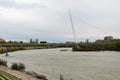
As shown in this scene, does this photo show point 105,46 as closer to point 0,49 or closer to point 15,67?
point 0,49

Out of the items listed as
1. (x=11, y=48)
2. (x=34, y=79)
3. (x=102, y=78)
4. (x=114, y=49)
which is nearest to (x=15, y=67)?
(x=34, y=79)

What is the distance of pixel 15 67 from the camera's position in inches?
1174

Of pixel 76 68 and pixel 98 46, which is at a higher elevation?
pixel 98 46

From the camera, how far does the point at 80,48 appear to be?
133 m

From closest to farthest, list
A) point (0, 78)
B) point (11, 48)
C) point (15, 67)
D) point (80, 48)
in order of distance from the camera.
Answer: point (0, 78) < point (15, 67) < point (11, 48) < point (80, 48)

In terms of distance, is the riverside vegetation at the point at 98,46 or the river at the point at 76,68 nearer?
the river at the point at 76,68

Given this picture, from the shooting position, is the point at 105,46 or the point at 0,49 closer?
the point at 0,49

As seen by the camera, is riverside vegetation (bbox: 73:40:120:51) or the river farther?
riverside vegetation (bbox: 73:40:120:51)

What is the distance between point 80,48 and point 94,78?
10758cm

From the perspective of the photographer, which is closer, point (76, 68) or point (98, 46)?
point (76, 68)

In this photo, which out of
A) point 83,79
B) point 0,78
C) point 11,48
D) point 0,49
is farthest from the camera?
point 11,48

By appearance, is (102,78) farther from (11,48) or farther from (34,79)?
(11,48)

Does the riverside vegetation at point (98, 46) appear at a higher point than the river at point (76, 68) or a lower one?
higher

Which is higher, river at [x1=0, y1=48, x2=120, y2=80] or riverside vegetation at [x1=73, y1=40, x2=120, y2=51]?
riverside vegetation at [x1=73, y1=40, x2=120, y2=51]
